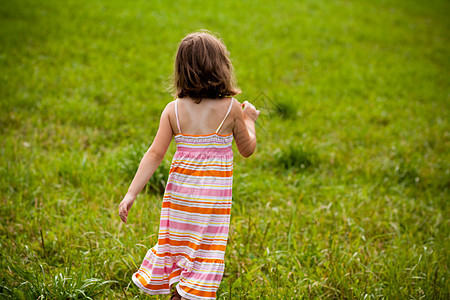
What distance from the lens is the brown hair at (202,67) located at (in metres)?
2.19

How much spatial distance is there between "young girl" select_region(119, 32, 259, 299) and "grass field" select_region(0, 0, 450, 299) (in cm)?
50

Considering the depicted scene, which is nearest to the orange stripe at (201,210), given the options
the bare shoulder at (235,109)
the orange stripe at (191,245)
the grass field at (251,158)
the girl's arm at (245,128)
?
the orange stripe at (191,245)

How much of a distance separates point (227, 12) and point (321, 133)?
6748 mm

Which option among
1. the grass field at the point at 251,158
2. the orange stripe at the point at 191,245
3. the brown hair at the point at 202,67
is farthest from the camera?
the grass field at the point at 251,158

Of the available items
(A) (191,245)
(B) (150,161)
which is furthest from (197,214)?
(B) (150,161)

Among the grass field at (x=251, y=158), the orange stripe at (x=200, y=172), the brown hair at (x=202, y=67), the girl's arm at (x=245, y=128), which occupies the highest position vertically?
the brown hair at (x=202, y=67)

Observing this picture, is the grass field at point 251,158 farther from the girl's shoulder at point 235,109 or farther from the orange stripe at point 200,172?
the girl's shoulder at point 235,109

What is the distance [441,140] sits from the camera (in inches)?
235

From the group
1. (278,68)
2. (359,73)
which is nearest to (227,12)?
(278,68)

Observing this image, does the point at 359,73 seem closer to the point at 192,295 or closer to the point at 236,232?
the point at 236,232

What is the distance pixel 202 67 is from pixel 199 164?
1.79 feet

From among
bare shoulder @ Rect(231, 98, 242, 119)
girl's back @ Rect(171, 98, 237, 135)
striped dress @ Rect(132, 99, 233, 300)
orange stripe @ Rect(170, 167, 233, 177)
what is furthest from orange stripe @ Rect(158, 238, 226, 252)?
bare shoulder @ Rect(231, 98, 242, 119)

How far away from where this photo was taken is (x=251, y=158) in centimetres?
509

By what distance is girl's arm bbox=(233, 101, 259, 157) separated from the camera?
231 cm
